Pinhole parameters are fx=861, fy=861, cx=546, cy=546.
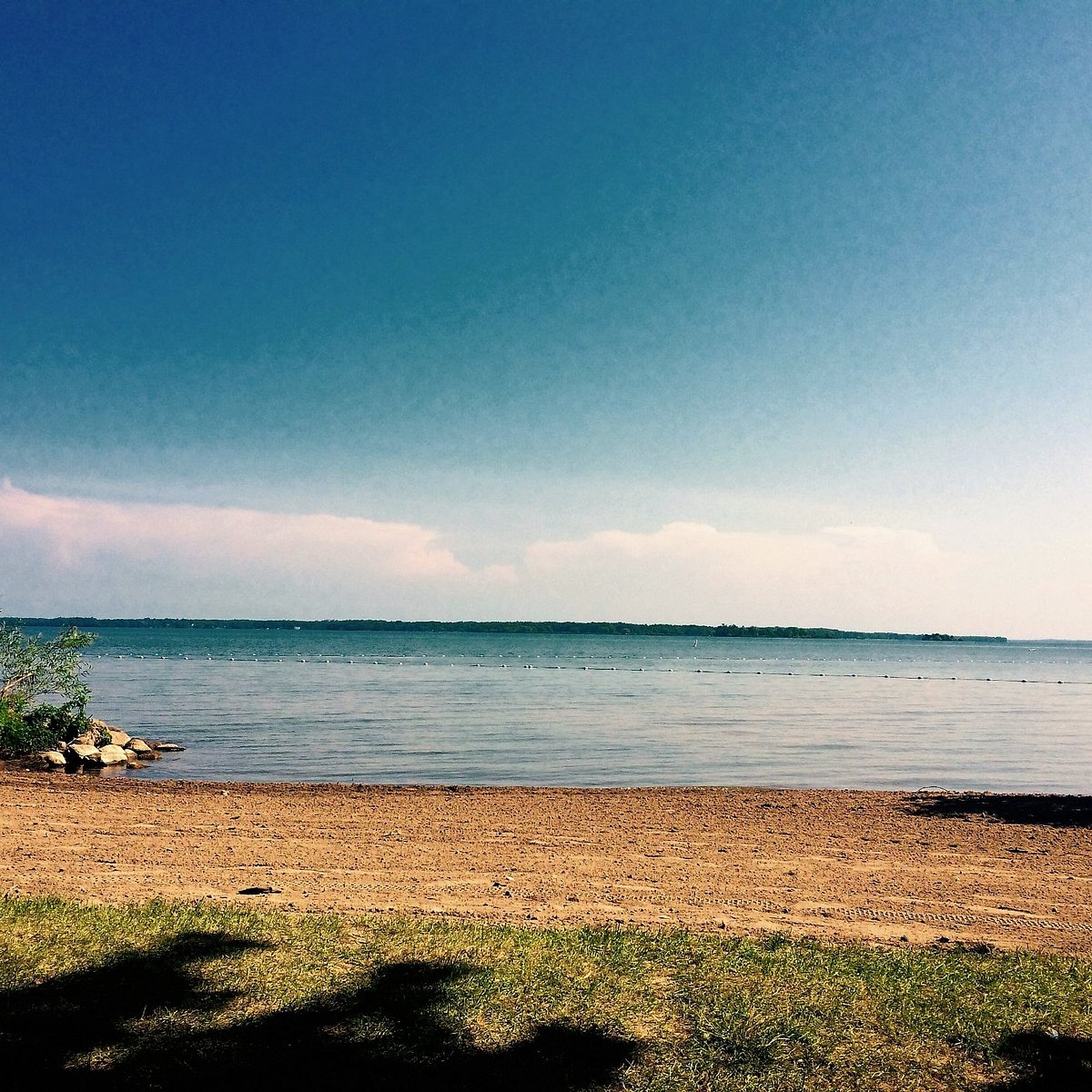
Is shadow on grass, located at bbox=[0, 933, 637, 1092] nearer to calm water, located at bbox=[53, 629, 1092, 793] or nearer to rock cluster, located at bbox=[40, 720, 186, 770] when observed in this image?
calm water, located at bbox=[53, 629, 1092, 793]

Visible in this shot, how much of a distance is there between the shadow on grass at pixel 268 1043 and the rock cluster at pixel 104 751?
57.6ft

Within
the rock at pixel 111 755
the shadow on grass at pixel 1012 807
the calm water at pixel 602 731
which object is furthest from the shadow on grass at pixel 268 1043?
the rock at pixel 111 755

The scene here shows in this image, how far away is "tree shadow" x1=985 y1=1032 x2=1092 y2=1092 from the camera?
5.07 metres

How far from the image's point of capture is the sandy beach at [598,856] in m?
8.73

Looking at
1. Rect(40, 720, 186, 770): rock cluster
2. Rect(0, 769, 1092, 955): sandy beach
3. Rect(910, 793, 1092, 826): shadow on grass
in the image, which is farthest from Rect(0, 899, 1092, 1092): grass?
Rect(40, 720, 186, 770): rock cluster

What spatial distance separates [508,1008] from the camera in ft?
19.2

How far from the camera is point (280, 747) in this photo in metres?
26.9

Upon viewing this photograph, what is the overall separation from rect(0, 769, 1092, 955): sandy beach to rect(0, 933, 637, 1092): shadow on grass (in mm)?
2351

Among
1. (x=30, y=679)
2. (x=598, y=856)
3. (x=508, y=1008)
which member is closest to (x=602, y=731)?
(x=30, y=679)

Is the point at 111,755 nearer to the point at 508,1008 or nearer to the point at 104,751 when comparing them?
the point at 104,751

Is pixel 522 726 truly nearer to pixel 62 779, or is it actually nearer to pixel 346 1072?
pixel 62 779

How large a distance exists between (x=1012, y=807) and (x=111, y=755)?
21.1 m

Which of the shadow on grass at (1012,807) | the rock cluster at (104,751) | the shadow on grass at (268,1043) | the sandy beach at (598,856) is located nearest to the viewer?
the shadow on grass at (268,1043)

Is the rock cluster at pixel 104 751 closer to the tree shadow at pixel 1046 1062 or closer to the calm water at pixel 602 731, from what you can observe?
the calm water at pixel 602 731
